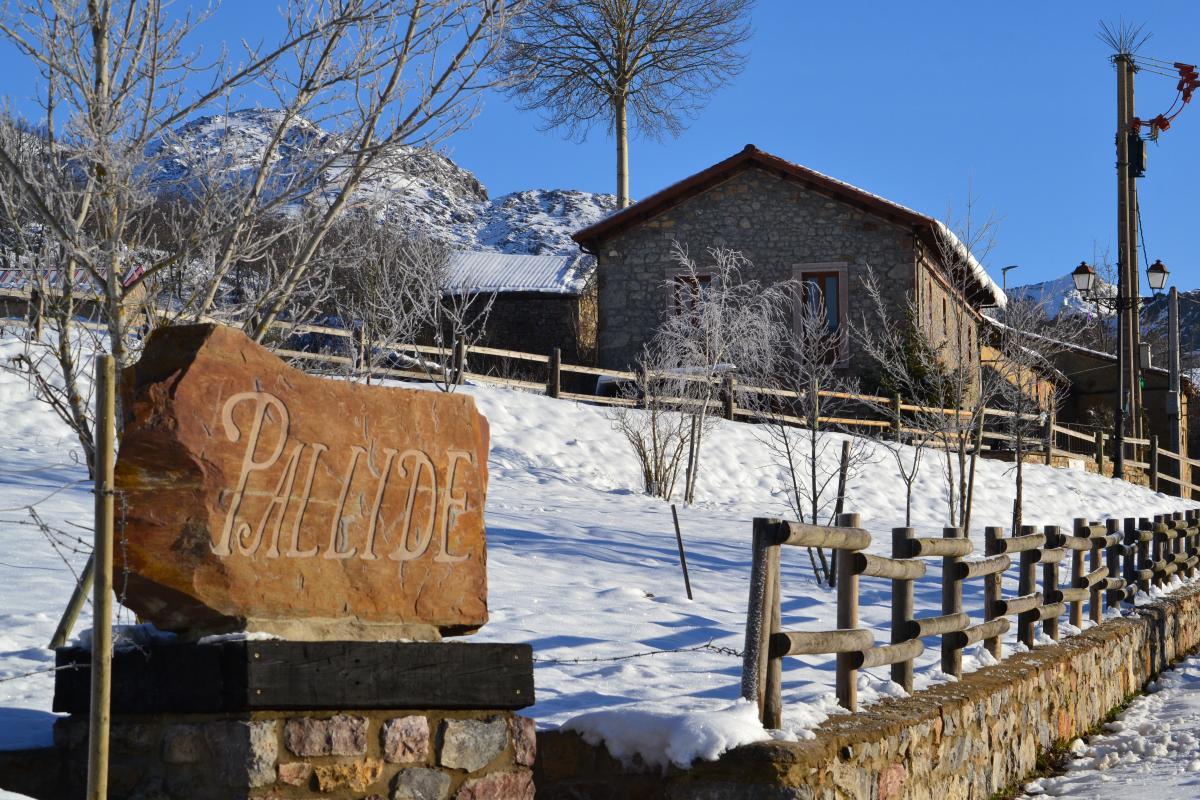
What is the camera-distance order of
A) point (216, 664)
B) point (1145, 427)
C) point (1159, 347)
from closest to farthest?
point (216, 664) → point (1145, 427) → point (1159, 347)

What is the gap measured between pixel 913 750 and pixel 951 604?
4.89 ft

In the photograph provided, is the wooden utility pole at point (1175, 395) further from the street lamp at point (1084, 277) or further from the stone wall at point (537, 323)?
the stone wall at point (537, 323)

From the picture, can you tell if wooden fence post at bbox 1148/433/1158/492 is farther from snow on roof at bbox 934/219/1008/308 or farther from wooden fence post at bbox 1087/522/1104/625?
wooden fence post at bbox 1087/522/1104/625

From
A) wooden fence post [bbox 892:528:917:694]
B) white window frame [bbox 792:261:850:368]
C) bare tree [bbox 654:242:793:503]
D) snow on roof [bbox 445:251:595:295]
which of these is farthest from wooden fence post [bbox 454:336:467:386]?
wooden fence post [bbox 892:528:917:694]

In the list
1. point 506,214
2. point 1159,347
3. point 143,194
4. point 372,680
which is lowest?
point 372,680

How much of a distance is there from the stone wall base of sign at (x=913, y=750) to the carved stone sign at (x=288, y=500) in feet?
3.06

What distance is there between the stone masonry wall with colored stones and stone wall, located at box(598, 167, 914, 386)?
63.3ft

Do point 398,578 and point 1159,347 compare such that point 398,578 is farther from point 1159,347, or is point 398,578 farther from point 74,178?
point 1159,347

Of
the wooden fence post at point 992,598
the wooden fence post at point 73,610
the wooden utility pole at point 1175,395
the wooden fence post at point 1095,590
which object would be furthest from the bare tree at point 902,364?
the wooden fence post at point 73,610

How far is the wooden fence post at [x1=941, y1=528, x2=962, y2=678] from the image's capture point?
6871mm

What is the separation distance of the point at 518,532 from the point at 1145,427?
2574 centimetres

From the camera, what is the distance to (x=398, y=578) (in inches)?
174

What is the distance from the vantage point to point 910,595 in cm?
626

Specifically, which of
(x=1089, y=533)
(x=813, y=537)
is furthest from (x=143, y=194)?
(x=1089, y=533)
